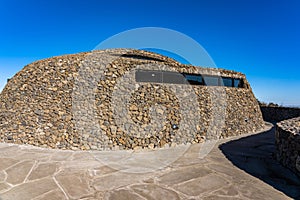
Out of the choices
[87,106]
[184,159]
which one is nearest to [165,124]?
[184,159]

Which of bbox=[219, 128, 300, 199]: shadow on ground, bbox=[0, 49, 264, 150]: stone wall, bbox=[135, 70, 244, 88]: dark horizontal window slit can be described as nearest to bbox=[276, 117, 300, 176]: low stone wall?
bbox=[219, 128, 300, 199]: shadow on ground

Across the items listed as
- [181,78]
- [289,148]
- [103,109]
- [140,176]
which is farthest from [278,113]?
[140,176]

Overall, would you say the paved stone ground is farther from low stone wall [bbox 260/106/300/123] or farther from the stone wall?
low stone wall [bbox 260/106/300/123]

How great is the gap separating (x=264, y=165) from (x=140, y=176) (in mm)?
3567

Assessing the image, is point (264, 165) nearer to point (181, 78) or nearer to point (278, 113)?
point (181, 78)

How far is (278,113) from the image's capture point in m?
19.5

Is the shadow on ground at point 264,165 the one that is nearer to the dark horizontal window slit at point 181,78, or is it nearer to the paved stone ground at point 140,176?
the paved stone ground at point 140,176

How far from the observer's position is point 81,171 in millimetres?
4805

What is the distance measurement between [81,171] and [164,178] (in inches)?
79.8

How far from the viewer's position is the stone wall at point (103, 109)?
24.4 ft

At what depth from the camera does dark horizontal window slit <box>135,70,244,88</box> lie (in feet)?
30.6

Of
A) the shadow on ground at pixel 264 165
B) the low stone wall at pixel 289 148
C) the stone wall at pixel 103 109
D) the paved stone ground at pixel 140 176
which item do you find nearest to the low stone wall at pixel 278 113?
the stone wall at pixel 103 109

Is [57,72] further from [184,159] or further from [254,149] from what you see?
[254,149]

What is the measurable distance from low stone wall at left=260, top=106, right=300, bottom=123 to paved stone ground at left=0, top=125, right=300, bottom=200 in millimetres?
14645
